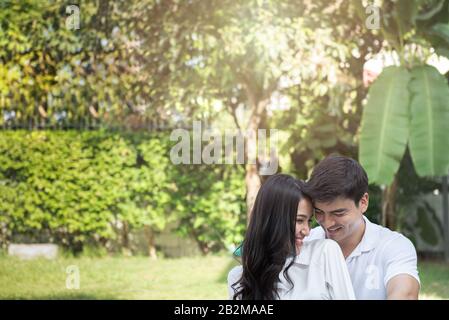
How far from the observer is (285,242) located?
2.79 meters

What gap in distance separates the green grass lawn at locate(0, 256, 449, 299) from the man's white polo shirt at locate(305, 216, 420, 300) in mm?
5172

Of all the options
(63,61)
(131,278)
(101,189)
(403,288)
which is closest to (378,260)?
(403,288)

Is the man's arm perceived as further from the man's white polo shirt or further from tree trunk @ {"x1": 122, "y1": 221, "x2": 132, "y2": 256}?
tree trunk @ {"x1": 122, "y1": 221, "x2": 132, "y2": 256}

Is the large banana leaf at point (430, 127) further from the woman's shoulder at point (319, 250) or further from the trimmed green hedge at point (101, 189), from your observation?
the woman's shoulder at point (319, 250)

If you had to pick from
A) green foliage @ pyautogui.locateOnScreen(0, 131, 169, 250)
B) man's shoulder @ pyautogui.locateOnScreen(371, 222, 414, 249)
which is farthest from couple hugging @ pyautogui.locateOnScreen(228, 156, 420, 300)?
green foliage @ pyautogui.locateOnScreen(0, 131, 169, 250)

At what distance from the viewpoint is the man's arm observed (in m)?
3.11

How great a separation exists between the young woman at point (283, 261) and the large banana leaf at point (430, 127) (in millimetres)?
5616

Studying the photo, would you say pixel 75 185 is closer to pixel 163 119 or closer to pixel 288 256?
pixel 163 119

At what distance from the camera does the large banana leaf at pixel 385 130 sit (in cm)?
827

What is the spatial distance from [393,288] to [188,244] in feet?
29.3

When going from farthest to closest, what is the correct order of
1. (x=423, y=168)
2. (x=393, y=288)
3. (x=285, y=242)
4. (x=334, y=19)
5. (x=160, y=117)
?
(x=160, y=117) → (x=334, y=19) → (x=423, y=168) → (x=393, y=288) → (x=285, y=242)

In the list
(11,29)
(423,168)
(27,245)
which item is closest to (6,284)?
(27,245)

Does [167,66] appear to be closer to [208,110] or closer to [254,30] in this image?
[208,110]
